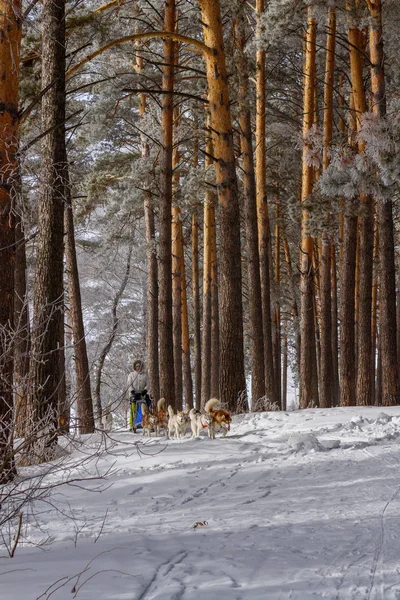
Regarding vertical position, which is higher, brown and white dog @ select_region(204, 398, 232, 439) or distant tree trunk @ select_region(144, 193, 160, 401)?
distant tree trunk @ select_region(144, 193, 160, 401)

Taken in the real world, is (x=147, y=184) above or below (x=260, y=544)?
above

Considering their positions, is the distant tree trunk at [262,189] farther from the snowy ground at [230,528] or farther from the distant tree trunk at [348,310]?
the snowy ground at [230,528]

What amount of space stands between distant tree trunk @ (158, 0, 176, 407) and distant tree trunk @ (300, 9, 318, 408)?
344 cm

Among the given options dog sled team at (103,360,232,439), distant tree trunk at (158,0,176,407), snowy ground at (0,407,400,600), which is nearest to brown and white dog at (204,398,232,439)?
dog sled team at (103,360,232,439)

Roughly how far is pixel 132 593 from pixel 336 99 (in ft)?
70.0

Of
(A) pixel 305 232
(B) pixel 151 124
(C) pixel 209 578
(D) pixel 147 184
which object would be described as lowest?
(C) pixel 209 578

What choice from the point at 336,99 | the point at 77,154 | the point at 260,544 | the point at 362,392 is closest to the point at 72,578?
the point at 260,544

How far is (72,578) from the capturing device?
354cm

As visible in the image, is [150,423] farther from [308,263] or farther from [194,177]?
[194,177]

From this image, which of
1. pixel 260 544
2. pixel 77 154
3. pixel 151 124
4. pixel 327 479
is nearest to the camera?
pixel 260 544

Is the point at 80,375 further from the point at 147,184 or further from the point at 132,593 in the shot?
the point at 132,593

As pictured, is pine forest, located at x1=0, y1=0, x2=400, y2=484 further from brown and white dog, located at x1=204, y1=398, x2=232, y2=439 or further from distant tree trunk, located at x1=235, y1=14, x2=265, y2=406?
brown and white dog, located at x1=204, y1=398, x2=232, y2=439

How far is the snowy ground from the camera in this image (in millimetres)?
3518

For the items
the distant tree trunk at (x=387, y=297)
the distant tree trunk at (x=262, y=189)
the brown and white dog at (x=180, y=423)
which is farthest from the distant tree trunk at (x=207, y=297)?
the brown and white dog at (x=180, y=423)
